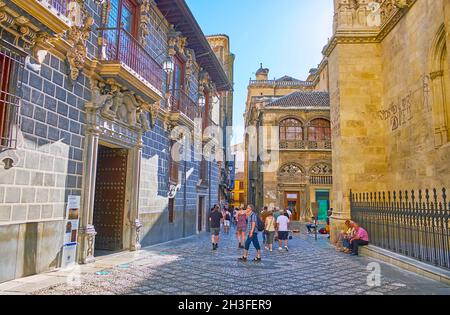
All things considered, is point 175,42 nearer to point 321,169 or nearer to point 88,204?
point 88,204

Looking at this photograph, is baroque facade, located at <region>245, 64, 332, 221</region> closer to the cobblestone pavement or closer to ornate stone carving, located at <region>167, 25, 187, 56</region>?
ornate stone carving, located at <region>167, 25, 187, 56</region>

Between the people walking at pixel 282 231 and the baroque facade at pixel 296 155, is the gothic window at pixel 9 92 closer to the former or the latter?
the people walking at pixel 282 231

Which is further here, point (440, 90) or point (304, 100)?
point (304, 100)

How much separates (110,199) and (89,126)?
9.32 ft

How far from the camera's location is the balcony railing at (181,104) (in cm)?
1287

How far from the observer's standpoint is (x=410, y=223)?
739 centimetres

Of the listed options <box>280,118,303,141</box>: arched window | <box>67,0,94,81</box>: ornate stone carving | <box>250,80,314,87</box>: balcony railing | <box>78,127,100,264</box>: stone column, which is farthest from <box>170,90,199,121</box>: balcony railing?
<box>250,80,314,87</box>: balcony railing

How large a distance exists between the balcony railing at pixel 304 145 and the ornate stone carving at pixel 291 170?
157 cm

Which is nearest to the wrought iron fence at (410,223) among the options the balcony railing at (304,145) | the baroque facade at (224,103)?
the balcony railing at (304,145)

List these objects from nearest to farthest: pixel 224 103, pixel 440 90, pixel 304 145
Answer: pixel 440 90, pixel 304 145, pixel 224 103

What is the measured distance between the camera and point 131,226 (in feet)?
32.0

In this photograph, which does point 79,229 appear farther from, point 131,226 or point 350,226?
point 350,226

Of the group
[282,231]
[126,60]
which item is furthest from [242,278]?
[126,60]
